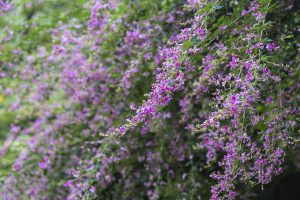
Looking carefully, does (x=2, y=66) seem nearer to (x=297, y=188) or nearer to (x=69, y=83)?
(x=69, y=83)

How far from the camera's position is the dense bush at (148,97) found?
2219 mm

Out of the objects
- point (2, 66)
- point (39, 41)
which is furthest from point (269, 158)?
point (39, 41)

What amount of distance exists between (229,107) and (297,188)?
10.4 ft

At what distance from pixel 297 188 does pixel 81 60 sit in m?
2.73

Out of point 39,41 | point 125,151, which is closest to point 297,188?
point 125,151

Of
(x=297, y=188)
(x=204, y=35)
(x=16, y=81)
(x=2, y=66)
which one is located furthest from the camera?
(x=297, y=188)

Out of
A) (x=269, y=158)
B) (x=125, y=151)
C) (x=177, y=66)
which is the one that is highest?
(x=177, y=66)

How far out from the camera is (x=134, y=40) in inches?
127

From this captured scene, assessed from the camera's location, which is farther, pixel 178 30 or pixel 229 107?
pixel 178 30

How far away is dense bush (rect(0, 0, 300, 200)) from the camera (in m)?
2.22

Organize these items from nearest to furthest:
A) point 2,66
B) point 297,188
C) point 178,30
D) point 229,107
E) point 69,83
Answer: point 229,107
point 178,30
point 2,66
point 69,83
point 297,188

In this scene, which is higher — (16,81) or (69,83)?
(16,81)

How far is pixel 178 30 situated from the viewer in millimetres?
3135

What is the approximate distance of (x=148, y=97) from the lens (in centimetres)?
223
